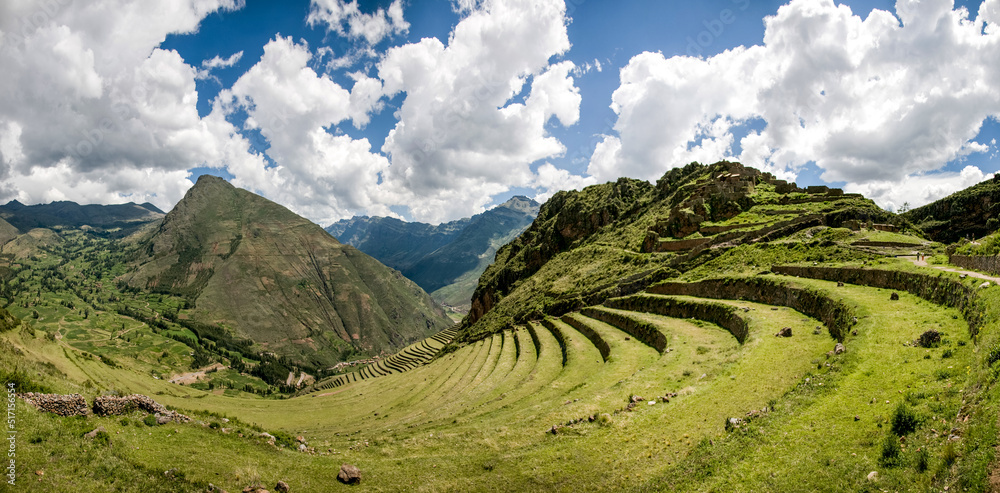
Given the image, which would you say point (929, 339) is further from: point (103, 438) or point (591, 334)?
point (103, 438)

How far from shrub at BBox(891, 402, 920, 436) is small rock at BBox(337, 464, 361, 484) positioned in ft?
50.7

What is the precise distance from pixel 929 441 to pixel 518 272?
10092 centimetres

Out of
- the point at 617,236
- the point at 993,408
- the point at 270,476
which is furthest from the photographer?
the point at 617,236

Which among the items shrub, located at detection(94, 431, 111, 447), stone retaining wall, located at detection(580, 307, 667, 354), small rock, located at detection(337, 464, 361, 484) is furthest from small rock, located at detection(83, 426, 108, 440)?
stone retaining wall, located at detection(580, 307, 667, 354)

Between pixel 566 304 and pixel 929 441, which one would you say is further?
pixel 566 304

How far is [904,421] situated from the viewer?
963 centimetres

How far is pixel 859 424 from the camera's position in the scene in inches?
422

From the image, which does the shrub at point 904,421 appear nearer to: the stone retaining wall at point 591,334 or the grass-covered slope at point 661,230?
the stone retaining wall at point 591,334

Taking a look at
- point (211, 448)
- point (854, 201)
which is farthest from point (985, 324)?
point (854, 201)

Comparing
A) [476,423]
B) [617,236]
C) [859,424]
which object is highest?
[617,236]

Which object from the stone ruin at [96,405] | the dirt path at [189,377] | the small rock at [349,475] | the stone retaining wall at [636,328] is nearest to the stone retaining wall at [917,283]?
the stone retaining wall at [636,328]

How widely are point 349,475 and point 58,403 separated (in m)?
10.3

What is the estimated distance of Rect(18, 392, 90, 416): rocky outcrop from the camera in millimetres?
13000

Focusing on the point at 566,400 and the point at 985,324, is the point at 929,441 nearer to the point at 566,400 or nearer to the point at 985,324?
the point at 985,324
